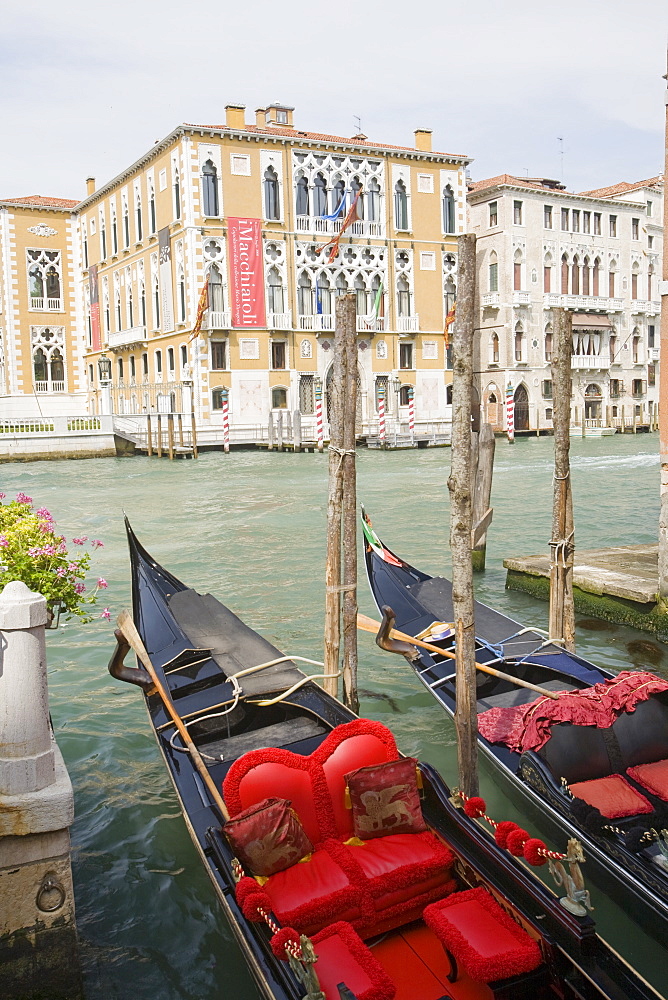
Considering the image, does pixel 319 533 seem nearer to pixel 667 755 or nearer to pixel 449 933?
pixel 667 755

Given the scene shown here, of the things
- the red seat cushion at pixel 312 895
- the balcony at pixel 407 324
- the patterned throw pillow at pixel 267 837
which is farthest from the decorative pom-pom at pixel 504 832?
the balcony at pixel 407 324

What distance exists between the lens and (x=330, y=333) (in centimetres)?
2200

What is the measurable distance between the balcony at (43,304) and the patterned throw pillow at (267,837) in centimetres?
2630

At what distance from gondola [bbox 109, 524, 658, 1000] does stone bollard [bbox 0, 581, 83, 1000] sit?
1.44 feet

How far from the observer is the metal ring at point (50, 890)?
2.09 m

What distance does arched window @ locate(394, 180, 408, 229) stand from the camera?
75.6 ft

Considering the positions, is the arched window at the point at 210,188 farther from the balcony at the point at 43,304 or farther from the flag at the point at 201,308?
the balcony at the point at 43,304

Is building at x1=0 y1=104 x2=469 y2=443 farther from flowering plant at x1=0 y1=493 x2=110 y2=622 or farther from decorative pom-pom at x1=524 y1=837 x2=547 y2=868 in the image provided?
decorative pom-pom at x1=524 y1=837 x2=547 y2=868

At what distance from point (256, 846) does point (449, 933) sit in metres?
0.54

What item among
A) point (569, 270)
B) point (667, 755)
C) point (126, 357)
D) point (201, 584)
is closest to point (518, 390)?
point (569, 270)

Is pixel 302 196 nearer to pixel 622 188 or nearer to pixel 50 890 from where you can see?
pixel 622 188

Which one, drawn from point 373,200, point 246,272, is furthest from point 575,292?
point 246,272

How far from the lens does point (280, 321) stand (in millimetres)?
21594

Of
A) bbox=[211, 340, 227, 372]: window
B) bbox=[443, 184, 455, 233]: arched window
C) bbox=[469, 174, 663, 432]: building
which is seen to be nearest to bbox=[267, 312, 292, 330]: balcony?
bbox=[211, 340, 227, 372]: window
